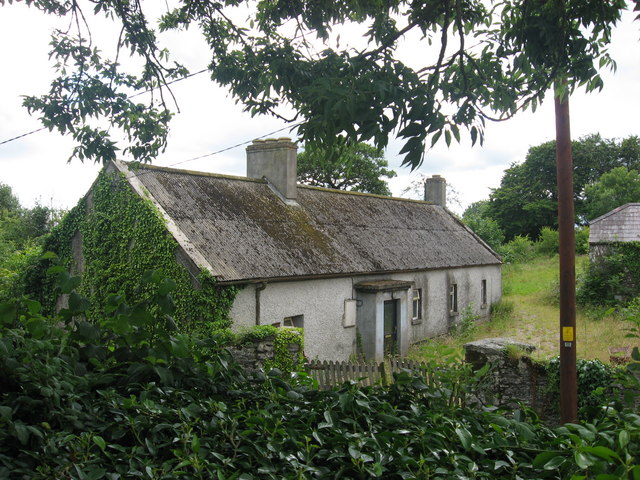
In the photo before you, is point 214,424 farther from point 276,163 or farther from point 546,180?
point 546,180

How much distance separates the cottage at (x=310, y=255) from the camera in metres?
15.2

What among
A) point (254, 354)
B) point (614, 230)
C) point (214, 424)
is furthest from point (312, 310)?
point (614, 230)

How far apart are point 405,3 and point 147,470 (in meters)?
5.89

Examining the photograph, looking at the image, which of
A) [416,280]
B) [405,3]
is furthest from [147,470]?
[416,280]

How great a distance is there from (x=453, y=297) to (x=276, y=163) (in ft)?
32.0

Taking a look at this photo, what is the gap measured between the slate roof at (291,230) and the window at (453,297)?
3.22 ft

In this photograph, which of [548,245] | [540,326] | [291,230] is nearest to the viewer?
[291,230]

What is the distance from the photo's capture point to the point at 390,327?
19375mm

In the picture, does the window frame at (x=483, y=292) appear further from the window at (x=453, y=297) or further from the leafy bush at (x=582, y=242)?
the leafy bush at (x=582, y=242)

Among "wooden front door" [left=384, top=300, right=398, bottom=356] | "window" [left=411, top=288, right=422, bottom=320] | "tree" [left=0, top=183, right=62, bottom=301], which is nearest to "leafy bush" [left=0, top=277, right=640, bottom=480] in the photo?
"wooden front door" [left=384, top=300, right=398, bottom=356]

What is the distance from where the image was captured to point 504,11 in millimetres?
6066

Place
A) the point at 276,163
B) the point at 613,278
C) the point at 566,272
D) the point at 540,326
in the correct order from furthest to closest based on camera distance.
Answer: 1. the point at 613,278
2. the point at 540,326
3. the point at 276,163
4. the point at 566,272

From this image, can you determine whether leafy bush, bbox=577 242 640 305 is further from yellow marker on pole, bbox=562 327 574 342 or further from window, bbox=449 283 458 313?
yellow marker on pole, bbox=562 327 574 342

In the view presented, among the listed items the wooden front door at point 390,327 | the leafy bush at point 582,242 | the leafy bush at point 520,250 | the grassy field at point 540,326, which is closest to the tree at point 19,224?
the wooden front door at point 390,327
